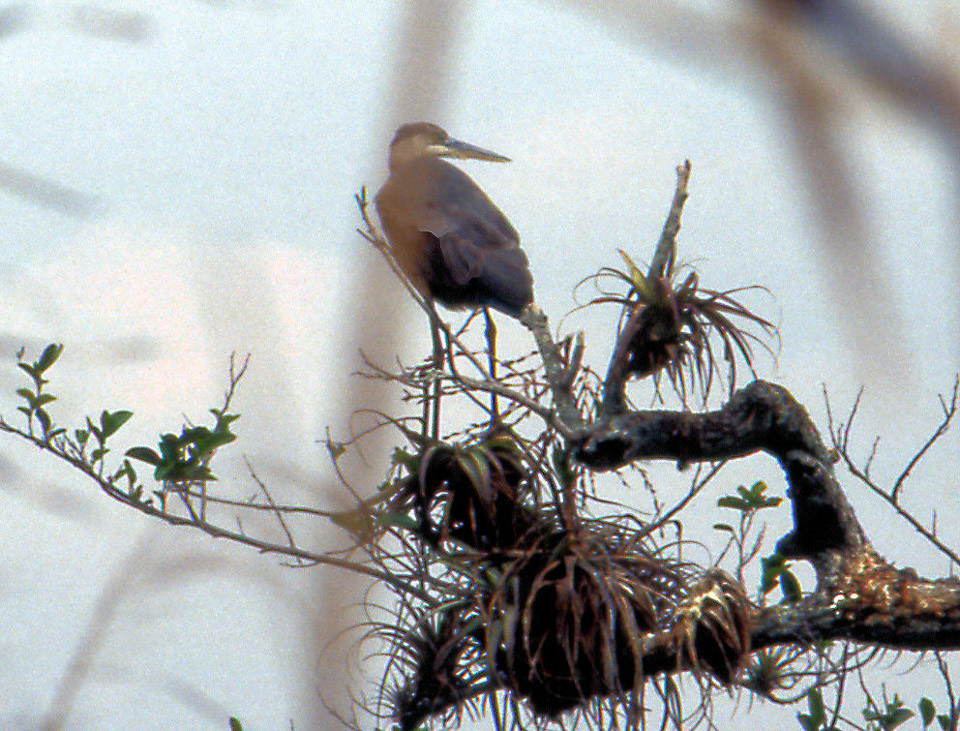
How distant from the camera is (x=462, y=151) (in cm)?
389

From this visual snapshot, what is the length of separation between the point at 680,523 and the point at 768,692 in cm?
39

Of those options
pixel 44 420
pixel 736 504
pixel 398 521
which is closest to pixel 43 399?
pixel 44 420

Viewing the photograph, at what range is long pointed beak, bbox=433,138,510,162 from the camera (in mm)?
3824

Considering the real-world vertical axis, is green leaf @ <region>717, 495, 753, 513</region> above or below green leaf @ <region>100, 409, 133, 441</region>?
above

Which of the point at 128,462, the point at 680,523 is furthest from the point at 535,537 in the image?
the point at 128,462

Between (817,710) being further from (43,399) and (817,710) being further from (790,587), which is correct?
(43,399)

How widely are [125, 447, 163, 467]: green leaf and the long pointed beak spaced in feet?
6.21

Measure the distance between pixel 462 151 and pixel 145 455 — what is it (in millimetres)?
2018

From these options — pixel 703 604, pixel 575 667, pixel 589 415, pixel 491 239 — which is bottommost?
pixel 575 667

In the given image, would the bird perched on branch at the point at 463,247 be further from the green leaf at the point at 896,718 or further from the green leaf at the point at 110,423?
the green leaf at the point at 896,718

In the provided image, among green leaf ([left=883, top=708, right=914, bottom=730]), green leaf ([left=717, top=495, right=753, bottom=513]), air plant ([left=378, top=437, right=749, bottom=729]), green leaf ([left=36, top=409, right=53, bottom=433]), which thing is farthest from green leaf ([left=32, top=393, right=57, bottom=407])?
green leaf ([left=883, top=708, right=914, bottom=730])

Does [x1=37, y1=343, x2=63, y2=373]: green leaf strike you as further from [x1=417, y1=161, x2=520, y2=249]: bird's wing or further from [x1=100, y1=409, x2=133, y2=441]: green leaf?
[x1=417, y1=161, x2=520, y2=249]: bird's wing

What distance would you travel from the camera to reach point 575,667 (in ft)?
6.59

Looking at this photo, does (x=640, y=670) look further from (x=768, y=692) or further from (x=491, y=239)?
(x=491, y=239)
